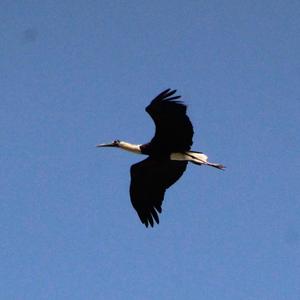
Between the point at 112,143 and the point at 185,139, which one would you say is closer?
the point at 185,139

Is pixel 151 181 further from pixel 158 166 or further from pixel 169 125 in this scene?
pixel 169 125

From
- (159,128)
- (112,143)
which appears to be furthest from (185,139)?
(112,143)

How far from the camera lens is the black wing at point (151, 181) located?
2723cm

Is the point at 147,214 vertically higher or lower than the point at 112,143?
lower

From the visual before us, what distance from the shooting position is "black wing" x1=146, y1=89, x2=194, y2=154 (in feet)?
82.3

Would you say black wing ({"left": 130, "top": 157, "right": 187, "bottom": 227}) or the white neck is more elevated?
the white neck

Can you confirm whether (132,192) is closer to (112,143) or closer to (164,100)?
(112,143)

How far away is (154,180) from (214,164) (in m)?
1.76

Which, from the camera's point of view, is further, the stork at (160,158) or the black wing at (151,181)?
the black wing at (151,181)

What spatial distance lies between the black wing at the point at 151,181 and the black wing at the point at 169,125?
2.18 feet

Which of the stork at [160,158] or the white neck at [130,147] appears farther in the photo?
the white neck at [130,147]

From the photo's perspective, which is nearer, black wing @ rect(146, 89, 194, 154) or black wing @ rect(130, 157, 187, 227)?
black wing @ rect(146, 89, 194, 154)

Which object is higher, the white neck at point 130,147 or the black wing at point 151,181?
the white neck at point 130,147

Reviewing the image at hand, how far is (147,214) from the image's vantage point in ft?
89.0
